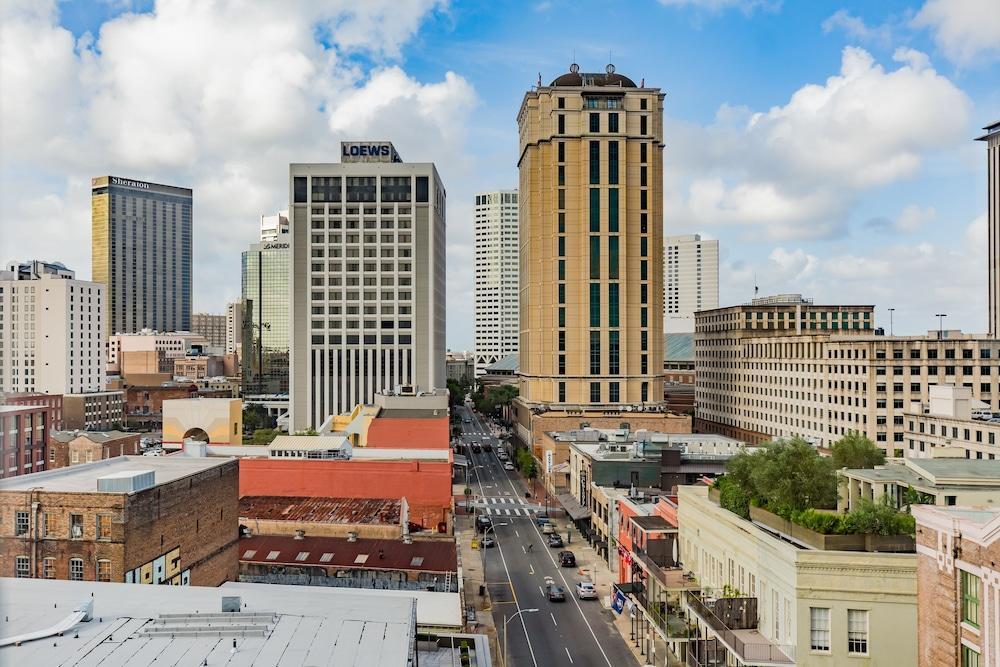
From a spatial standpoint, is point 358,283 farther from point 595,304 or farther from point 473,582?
point 473,582

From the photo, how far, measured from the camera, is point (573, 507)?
6794 cm

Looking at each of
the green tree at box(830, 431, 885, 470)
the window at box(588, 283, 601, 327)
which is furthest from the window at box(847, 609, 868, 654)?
the window at box(588, 283, 601, 327)

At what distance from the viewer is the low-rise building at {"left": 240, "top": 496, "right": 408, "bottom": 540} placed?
4534cm

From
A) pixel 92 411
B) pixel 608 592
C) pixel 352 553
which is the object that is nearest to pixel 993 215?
pixel 608 592

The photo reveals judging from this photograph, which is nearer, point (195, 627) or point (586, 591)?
point (195, 627)

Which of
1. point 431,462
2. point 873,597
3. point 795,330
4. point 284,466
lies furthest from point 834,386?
point 873,597

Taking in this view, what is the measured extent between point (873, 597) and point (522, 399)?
313 feet

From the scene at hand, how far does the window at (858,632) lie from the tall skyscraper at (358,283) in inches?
3817

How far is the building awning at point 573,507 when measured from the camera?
6475 centimetres

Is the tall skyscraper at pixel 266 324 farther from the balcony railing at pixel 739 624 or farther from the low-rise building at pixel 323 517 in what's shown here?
the balcony railing at pixel 739 624

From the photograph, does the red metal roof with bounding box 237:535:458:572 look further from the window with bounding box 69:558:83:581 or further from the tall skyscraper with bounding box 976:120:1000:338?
the tall skyscraper with bounding box 976:120:1000:338

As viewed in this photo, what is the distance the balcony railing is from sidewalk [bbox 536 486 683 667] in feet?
21.0

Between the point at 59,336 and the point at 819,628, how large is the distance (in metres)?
135

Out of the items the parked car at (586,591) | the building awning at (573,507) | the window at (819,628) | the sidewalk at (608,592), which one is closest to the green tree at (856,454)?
the sidewalk at (608,592)
